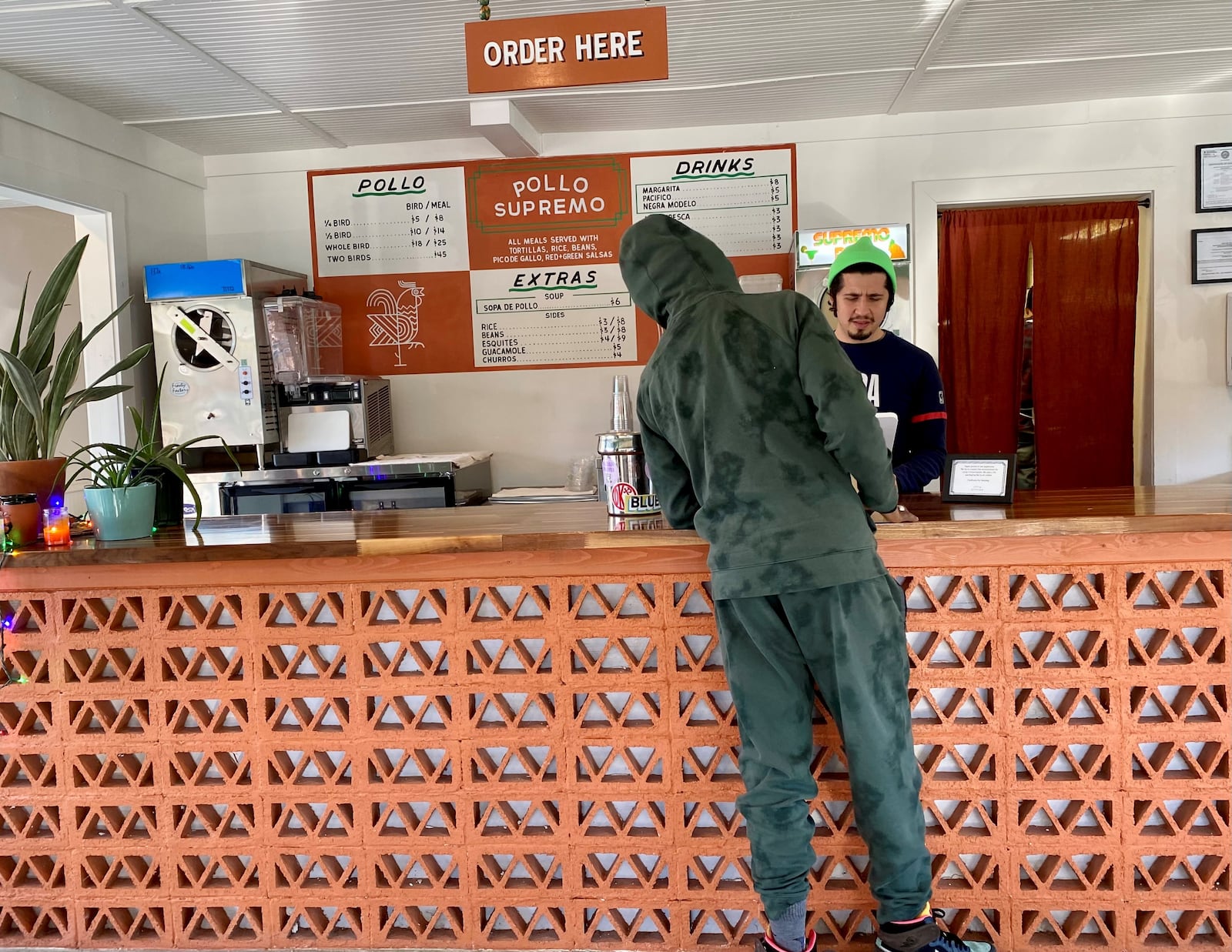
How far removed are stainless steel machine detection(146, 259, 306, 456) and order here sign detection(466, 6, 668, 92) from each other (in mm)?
2745

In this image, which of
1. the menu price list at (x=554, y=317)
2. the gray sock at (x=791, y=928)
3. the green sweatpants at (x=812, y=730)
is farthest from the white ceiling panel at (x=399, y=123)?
the gray sock at (x=791, y=928)

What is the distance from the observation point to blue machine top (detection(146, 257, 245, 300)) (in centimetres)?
453

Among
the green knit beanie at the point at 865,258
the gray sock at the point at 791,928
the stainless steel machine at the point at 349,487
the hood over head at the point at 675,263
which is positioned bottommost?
the gray sock at the point at 791,928

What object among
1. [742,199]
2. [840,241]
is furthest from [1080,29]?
[742,199]

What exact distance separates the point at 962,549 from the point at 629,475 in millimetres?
835

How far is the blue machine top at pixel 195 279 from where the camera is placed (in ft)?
14.9

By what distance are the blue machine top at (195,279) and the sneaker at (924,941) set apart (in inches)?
158

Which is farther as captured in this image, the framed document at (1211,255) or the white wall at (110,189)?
the framed document at (1211,255)

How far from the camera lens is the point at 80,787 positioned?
235cm

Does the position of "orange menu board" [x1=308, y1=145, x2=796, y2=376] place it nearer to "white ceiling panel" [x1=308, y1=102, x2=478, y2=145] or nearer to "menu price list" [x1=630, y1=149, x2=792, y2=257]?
"menu price list" [x1=630, y1=149, x2=792, y2=257]

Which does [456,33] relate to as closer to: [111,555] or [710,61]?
[710,61]

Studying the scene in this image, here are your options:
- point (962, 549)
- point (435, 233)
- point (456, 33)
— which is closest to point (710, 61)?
point (456, 33)

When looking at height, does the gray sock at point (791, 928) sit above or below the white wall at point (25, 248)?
below

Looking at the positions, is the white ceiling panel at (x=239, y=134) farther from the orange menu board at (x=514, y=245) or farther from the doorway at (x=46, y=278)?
the doorway at (x=46, y=278)
